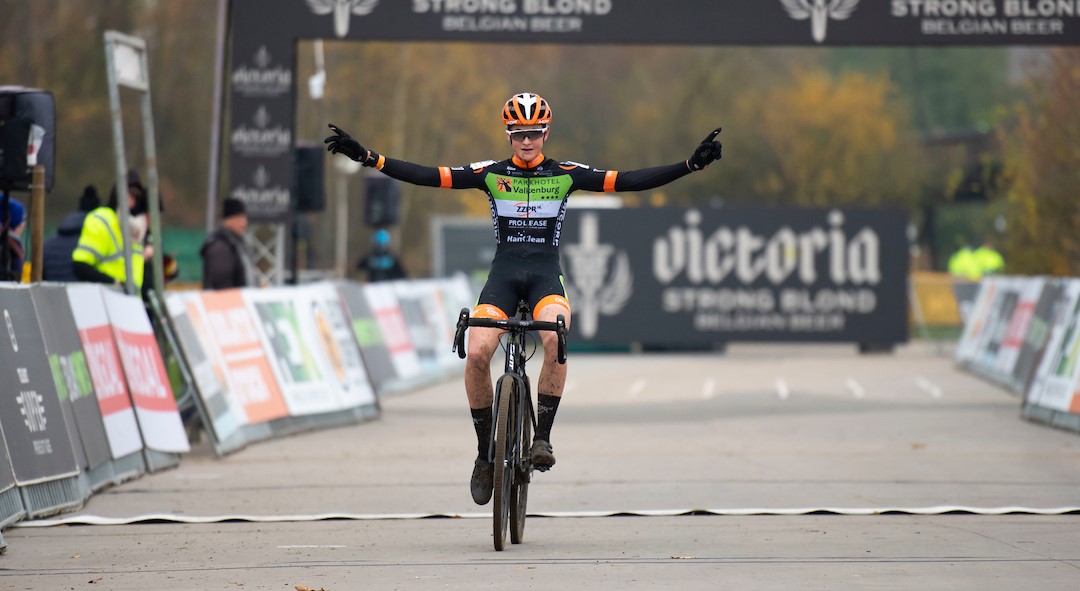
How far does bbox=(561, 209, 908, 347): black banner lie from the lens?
33500mm

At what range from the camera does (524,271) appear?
31.9 feet

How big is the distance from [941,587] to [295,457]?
26.0 feet

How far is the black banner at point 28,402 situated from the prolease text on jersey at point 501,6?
28.8ft

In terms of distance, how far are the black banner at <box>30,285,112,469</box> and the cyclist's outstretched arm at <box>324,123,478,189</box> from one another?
266cm

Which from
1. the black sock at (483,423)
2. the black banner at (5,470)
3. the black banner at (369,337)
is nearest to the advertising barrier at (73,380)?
the black banner at (5,470)

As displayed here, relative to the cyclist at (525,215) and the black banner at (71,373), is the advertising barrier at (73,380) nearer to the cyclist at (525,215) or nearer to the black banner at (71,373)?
the black banner at (71,373)

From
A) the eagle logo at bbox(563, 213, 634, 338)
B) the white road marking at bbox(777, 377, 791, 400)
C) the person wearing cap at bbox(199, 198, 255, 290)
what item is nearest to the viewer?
the person wearing cap at bbox(199, 198, 255, 290)

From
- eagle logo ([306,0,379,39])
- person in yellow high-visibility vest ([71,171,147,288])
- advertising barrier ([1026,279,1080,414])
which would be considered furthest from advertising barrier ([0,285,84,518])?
advertising barrier ([1026,279,1080,414])

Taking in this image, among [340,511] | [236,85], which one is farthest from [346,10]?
[340,511]

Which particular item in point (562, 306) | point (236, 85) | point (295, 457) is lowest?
point (295, 457)

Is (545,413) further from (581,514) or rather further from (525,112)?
(525,112)

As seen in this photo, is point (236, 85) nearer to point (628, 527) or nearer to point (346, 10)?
point (346, 10)

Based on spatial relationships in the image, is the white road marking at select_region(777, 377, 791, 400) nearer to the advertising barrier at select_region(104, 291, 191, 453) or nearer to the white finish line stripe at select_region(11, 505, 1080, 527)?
the advertising barrier at select_region(104, 291, 191, 453)

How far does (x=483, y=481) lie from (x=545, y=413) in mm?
531
